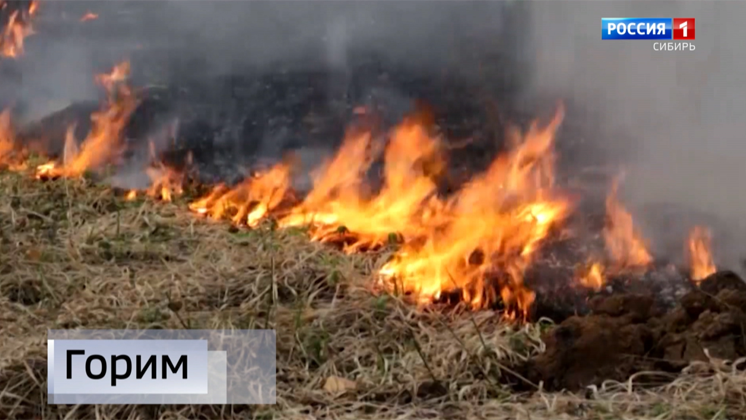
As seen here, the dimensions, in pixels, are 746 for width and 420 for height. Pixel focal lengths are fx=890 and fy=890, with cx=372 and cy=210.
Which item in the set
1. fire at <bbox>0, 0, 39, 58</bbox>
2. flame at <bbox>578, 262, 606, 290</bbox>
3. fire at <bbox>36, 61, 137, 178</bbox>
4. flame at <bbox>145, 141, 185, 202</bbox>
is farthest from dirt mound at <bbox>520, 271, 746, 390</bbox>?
fire at <bbox>0, 0, 39, 58</bbox>

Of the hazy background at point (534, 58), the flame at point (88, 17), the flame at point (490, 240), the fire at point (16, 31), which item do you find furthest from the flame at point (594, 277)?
the fire at point (16, 31)

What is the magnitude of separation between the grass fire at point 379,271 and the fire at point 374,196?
0.01 metres

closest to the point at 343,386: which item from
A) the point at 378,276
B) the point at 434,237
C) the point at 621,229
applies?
the point at 378,276

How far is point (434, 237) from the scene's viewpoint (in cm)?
445

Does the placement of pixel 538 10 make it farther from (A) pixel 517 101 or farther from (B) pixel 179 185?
(B) pixel 179 185

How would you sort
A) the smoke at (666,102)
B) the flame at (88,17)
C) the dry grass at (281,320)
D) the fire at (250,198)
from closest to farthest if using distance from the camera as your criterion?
the dry grass at (281,320), the smoke at (666,102), the fire at (250,198), the flame at (88,17)

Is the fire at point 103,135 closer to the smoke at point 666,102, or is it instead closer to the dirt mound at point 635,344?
the smoke at point 666,102

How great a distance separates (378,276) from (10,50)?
4199 millimetres

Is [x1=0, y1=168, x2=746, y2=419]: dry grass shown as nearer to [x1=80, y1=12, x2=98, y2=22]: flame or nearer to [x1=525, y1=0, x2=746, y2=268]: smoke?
[x1=525, y1=0, x2=746, y2=268]: smoke

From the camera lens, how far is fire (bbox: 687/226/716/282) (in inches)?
160

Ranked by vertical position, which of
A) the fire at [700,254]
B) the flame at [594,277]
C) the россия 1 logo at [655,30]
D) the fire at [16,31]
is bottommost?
the flame at [594,277]

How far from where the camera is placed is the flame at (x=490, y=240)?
4.06 meters

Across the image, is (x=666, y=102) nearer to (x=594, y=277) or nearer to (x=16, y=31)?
(x=594, y=277)

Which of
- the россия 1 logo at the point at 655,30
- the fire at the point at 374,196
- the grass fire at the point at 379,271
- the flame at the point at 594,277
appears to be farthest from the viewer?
the россия 1 logo at the point at 655,30
